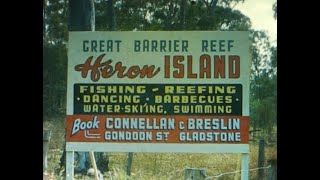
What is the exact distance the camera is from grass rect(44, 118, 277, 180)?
3504 millimetres

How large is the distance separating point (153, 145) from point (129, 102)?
304mm

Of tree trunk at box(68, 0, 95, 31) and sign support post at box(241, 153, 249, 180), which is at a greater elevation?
tree trunk at box(68, 0, 95, 31)

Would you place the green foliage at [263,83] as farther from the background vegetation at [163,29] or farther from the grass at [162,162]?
the grass at [162,162]

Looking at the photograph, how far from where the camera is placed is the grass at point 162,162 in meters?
3.50

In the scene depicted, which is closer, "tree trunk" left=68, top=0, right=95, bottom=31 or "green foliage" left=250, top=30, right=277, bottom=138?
"green foliage" left=250, top=30, right=277, bottom=138

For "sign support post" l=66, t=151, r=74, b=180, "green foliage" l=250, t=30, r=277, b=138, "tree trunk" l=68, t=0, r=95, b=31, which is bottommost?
"sign support post" l=66, t=151, r=74, b=180

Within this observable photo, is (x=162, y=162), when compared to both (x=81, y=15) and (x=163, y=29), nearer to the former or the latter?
(x=163, y=29)

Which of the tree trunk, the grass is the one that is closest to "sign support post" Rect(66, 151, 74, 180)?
the grass

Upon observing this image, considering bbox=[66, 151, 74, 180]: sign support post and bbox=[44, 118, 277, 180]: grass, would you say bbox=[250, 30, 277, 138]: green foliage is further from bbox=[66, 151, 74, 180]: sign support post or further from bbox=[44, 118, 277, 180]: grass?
bbox=[66, 151, 74, 180]: sign support post

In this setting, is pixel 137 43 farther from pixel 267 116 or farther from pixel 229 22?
pixel 267 116

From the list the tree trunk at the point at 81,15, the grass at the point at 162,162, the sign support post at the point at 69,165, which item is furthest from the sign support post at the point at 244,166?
the tree trunk at the point at 81,15

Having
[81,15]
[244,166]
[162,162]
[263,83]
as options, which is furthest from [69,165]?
[263,83]
